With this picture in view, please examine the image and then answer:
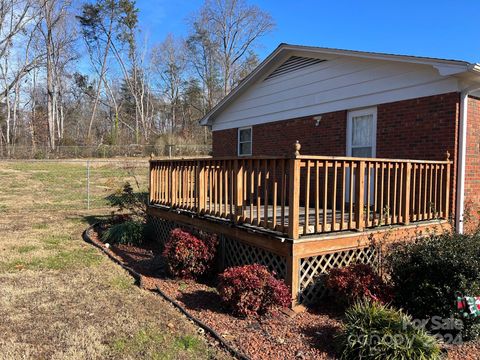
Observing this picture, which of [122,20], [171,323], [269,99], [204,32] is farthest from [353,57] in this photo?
[122,20]

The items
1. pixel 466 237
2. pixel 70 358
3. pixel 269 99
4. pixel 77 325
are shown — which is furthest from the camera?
pixel 269 99

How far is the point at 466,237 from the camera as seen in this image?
4.19 m

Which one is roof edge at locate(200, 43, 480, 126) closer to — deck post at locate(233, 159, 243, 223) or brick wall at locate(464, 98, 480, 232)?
brick wall at locate(464, 98, 480, 232)

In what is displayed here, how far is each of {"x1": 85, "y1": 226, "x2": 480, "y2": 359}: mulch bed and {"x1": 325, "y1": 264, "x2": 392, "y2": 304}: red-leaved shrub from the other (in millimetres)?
314

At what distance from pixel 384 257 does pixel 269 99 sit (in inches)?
253

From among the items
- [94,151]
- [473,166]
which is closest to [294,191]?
[473,166]

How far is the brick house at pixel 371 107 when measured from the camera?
6184 mm

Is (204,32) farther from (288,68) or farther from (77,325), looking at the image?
(77,325)

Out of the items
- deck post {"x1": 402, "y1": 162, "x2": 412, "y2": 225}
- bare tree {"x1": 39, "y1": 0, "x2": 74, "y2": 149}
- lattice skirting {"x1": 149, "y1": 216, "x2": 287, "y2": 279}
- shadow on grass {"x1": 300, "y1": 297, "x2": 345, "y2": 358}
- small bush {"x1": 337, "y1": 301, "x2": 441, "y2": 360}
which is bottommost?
shadow on grass {"x1": 300, "y1": 297, "x2": 345, "y2": 358}

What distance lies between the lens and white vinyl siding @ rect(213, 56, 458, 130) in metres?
6.69

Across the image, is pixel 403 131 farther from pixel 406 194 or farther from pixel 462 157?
pixel 406 194

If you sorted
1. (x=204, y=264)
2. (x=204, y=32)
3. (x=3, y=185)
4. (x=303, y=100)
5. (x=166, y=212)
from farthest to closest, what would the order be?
(x=204, y=32) < (x=3, y=185) < (x=303, y=100) < (x=166, y=212) < (x=204, y=264)

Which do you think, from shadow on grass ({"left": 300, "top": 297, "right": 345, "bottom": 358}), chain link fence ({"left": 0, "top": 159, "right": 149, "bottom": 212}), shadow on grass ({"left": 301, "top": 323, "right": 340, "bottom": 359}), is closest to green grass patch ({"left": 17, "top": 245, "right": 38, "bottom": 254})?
chain link fence ({"left": 0, "top": 159, "right": 149, "bottom": 212})

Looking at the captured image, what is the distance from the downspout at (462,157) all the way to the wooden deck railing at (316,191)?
25cm
